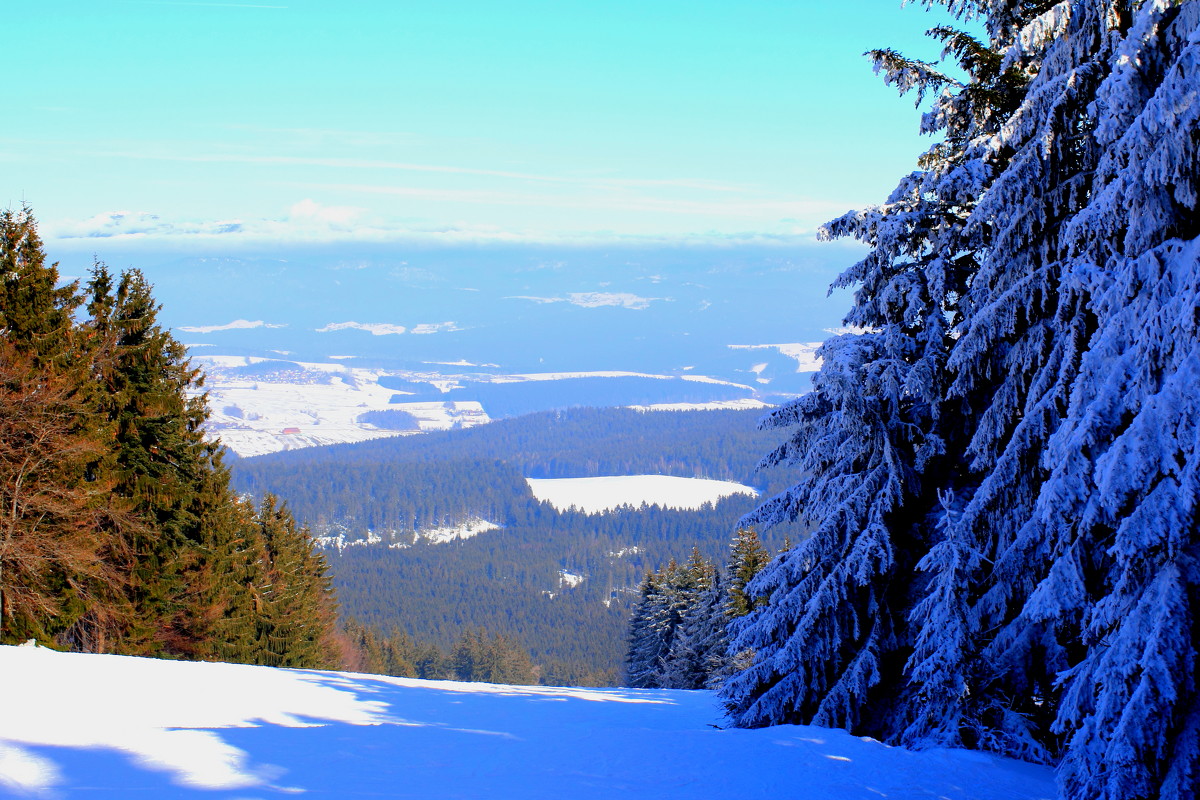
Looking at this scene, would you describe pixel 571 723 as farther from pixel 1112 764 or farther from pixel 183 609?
pixel 183 609

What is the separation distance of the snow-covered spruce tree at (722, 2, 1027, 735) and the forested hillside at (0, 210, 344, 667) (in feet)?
47.2

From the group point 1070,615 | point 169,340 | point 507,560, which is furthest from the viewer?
point 507,560

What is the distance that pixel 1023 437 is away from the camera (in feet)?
30.1

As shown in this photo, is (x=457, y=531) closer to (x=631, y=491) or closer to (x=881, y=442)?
(x=631, y=491)

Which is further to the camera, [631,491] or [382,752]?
[631,491]

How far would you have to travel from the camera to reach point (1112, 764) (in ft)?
19.9

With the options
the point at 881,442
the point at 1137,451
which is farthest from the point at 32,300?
the point at 1137,451

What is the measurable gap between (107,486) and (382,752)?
13.3 m

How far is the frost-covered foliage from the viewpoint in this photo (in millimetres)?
6078

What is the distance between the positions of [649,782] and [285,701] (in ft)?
21.9

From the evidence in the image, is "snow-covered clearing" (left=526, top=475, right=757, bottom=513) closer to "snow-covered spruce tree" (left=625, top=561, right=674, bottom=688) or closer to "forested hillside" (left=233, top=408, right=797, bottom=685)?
"forested hillside" (left=233, top=408, right=797, bottom=685)

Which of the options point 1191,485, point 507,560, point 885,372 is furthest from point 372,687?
point 507,560

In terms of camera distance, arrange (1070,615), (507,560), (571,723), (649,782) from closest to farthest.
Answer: (1070,615)
(649,782)
(571,723)
(507,560)

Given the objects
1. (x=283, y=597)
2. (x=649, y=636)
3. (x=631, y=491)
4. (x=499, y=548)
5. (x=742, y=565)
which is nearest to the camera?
(x=283, y=597)
